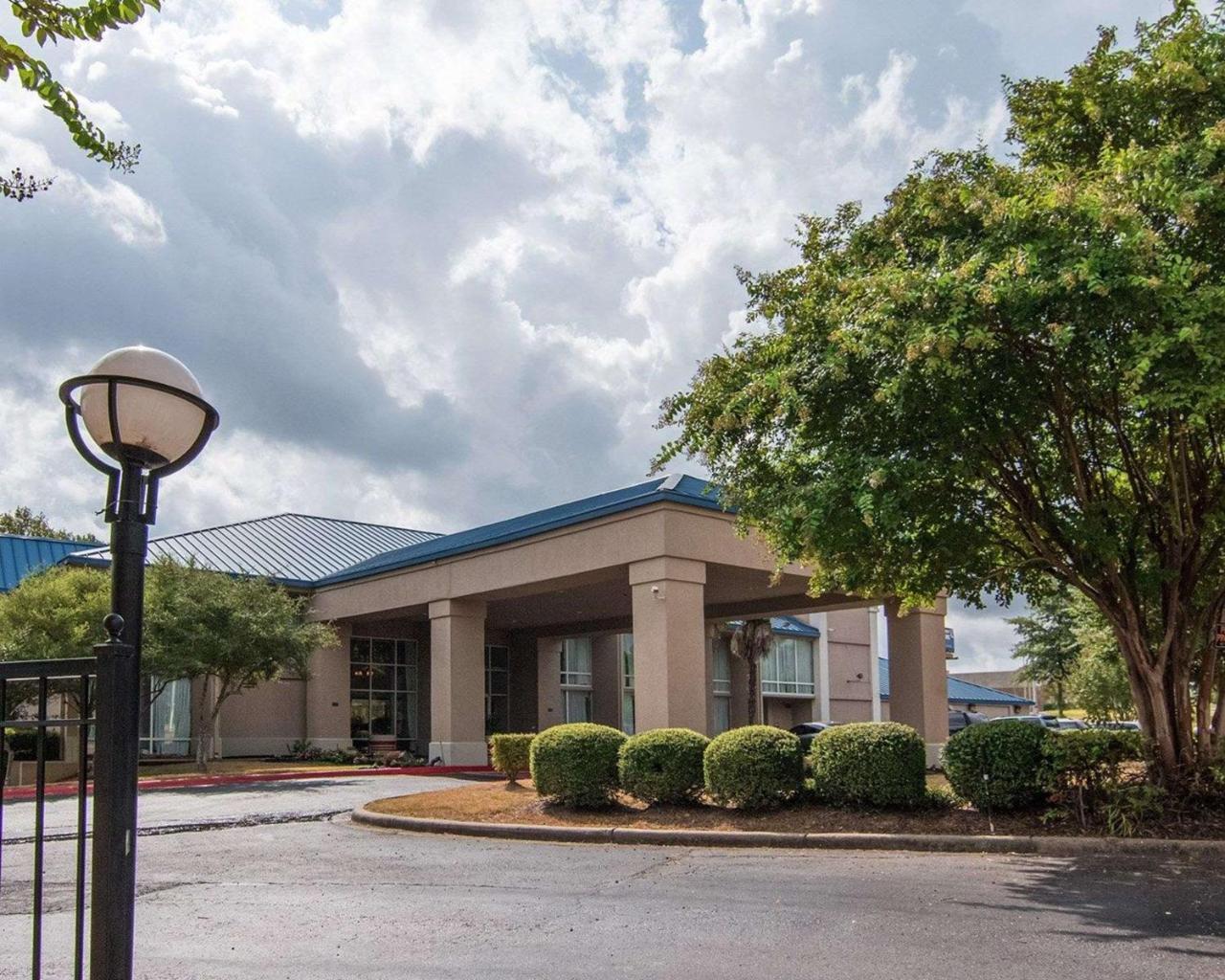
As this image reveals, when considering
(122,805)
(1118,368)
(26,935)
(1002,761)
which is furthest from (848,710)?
(122,805)

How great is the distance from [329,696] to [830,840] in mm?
22489

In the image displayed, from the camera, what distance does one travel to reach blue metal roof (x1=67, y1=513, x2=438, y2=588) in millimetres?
32156

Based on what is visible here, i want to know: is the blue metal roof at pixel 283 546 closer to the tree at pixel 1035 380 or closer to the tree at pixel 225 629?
the tree at pixel 225 629

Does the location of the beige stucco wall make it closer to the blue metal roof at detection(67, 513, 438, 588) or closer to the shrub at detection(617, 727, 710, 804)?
the blue metal roof at detection(67, 513, 438, 588)

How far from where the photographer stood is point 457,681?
27.4 meters

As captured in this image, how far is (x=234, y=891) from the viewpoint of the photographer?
10.2 metres

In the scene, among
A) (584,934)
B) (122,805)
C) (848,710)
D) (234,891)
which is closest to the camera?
(122,805)

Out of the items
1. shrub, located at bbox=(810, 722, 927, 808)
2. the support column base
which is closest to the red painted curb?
the support column base

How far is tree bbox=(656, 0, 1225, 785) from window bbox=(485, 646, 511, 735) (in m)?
24.8

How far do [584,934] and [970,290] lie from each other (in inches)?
268

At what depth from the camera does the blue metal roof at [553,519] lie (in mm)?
21344

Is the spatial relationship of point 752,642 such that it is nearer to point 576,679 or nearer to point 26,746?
point 576,679

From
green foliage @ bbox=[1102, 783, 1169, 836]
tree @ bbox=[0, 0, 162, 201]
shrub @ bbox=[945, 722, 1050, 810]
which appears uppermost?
tree @ bbox=[0, 0, 162, 201]

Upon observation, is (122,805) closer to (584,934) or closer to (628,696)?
(584,934)
